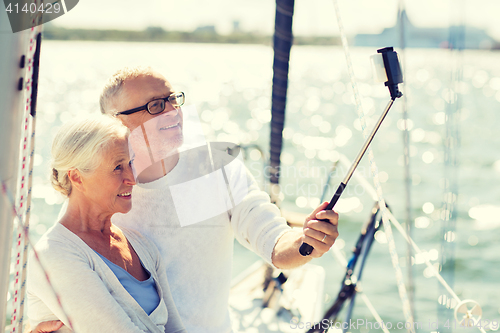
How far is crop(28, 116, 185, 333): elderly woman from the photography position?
3.06 feet

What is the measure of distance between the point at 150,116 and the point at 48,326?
57 centimetres

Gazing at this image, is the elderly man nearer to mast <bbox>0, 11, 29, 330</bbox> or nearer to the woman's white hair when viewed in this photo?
the woman's white hair

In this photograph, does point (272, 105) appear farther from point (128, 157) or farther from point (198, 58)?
point (198, 58)

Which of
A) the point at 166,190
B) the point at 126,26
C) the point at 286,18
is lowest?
the point at 166,190

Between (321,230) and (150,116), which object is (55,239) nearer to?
(150,116)

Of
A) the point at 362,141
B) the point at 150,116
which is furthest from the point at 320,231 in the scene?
the point at 362,141

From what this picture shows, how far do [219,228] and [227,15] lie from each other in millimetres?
19580

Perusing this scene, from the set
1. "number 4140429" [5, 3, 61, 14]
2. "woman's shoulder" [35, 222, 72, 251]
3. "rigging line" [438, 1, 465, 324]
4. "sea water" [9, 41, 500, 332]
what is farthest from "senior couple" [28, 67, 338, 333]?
"rigging line" [438, 1, 465, 324]

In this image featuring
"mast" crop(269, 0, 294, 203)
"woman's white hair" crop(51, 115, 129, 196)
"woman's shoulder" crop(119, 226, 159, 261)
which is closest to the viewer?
"woman's white hair" crop(51, 115, 129, 196)

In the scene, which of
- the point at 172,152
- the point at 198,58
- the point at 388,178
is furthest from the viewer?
the point at 198,58

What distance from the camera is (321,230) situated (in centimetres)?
98

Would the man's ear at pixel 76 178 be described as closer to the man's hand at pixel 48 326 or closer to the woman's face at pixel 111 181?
the woman's face at pixel 111 181

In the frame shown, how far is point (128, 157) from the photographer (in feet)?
3.54

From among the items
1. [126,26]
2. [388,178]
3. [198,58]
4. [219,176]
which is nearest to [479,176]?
[388,178]
